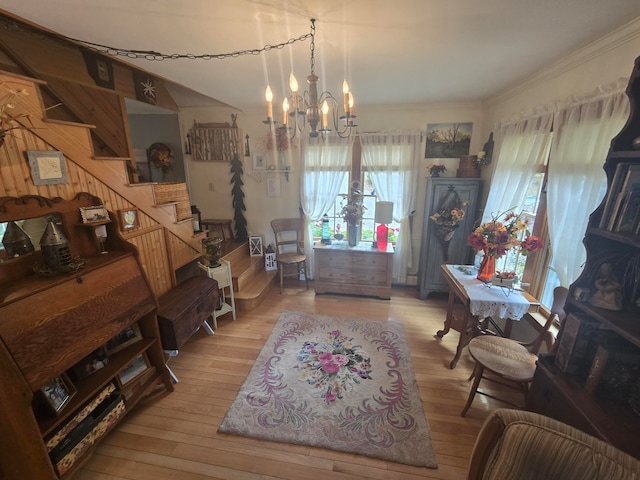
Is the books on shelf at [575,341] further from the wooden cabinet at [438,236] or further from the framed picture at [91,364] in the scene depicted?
the framed picture at [91,364]

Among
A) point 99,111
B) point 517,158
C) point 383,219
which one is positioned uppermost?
point 99,111

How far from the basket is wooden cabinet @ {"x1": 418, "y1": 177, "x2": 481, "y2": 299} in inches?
112

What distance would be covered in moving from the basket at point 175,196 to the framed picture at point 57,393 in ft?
4.92

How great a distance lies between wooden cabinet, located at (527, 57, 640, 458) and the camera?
1150 mm

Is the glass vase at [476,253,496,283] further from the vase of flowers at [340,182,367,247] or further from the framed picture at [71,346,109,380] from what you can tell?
the framed picture at [71,346,109,380]

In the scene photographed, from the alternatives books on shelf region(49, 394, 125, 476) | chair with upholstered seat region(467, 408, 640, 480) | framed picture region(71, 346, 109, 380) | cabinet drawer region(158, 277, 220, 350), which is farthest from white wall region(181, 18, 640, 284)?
books on shelf region(49, 394, 125, 476)

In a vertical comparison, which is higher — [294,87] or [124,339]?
[294,87]

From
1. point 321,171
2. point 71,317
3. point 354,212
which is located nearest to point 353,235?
point 354,212

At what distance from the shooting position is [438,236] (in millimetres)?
3244

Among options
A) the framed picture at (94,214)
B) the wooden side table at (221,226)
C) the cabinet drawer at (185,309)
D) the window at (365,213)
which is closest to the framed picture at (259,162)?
the wooden side table at (221,226)

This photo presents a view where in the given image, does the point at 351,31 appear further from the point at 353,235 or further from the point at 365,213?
the point at 365,213

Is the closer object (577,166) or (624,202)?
(624,202)

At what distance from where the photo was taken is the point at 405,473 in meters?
1.51

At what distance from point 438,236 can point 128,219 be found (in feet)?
10.8
